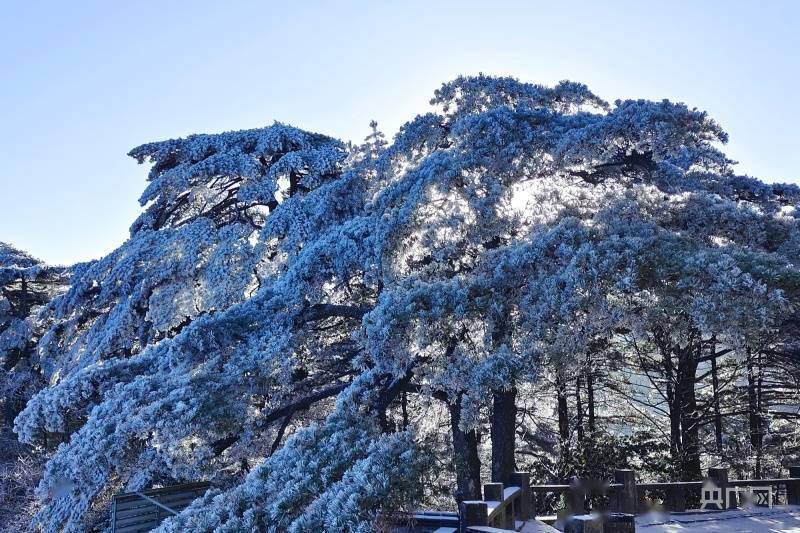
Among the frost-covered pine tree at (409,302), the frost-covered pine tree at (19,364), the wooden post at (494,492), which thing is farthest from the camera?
the frost-covered pine tree at (19,364)

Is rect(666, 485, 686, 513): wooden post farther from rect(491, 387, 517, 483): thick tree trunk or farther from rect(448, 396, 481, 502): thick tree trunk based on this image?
rect(448, 396, 481, 502): thick tree trunk

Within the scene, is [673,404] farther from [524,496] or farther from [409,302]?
[409,302]

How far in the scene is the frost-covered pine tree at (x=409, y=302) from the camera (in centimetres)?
679

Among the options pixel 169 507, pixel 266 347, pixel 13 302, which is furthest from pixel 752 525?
pixel 13 302

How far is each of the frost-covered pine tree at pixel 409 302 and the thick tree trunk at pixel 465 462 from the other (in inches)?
1.7

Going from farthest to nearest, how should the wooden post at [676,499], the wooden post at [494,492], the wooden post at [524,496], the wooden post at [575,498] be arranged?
the wooden post at [676,499] < the wooden post at [575,498] < the wooden post at [524,496] < the wooden post at [494,492]

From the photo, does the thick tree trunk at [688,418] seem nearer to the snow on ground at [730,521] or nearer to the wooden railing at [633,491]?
the wooden railing at [633,491]

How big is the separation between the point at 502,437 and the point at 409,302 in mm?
3318

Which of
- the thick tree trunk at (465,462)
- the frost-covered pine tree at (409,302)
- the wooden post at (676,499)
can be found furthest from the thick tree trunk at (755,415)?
the thick tree trunk at (465,462)

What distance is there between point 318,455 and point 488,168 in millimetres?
3986

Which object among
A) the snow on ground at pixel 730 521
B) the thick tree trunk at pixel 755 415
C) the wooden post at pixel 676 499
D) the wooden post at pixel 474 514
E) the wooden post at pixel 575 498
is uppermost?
the thick tree trunk at pixel 755 415

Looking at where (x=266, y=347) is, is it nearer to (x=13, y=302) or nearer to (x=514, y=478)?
(x=514, y=478)

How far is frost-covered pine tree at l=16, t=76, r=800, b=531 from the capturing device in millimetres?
6785

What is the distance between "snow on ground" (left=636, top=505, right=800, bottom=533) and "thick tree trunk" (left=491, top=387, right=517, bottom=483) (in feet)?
5.69
